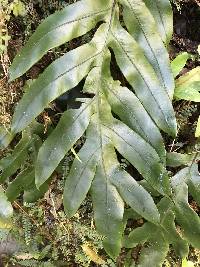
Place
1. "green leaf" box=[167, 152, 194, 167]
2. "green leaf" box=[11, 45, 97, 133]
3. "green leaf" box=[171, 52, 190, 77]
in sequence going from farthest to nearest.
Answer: "green leaf" box=[167, 152, 194, 167] < "green leaf" box=[171, 52, 190, 77] < "green leaf" box=[11, 45, 97, 133]

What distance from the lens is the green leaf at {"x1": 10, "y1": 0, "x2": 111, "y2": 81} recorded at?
160cm

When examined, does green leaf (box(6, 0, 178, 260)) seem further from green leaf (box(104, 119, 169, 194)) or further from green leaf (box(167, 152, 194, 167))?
green leaf (box(167, 152, 194, 167))

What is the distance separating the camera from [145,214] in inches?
65.8

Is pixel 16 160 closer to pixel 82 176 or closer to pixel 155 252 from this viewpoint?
pixel 82 176

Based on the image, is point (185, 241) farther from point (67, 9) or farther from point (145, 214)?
point (67, 9)

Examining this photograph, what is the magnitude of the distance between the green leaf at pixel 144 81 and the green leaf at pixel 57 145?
25cm

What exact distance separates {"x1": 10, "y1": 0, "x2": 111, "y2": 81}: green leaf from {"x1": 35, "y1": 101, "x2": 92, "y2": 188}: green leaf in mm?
176

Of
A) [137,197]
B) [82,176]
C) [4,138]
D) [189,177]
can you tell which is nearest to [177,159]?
[189,177]

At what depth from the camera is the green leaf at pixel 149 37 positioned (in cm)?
162

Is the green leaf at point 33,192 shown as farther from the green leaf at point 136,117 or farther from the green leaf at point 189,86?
the green leaf at point 189,86

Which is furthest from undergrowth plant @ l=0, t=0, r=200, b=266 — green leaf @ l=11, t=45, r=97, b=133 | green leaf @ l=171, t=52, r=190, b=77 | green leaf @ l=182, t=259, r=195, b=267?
green leaf @ l=182, t=259, r=195, b=267

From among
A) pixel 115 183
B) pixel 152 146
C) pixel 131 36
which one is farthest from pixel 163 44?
pixel 115 183

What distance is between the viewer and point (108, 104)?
1699 mm

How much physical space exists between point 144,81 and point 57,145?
0.39 m
